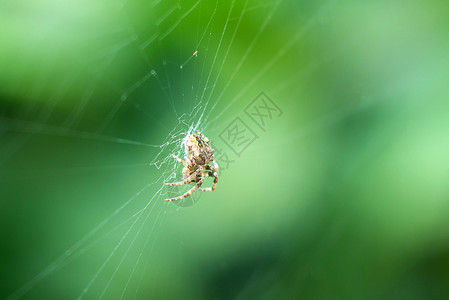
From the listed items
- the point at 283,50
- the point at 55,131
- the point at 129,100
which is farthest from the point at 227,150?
the point at 55,131

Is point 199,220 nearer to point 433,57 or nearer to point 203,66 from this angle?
point 203,66

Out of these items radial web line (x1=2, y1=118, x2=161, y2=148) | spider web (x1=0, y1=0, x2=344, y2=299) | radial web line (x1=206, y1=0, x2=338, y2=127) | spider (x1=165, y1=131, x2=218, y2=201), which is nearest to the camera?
radial web line (x1=2, y1=118, x2=161, y2=148)

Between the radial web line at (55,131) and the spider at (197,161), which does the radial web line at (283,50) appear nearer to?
the spider at (197,161)

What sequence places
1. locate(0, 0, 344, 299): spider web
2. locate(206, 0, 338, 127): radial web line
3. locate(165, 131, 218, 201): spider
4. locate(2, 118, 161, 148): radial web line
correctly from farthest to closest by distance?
locate(165, 131, 218, 201): spider, locate(206, 0, 338, 127): radial web line, locate(0, 0, 344, 299): spider web, locate(2, 118, 161, 148): radial web line

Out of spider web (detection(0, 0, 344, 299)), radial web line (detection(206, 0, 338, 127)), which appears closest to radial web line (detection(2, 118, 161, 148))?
spider web (detection(0, 0, 344, 299))

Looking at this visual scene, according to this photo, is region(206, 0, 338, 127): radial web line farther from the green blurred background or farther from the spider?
the spider
